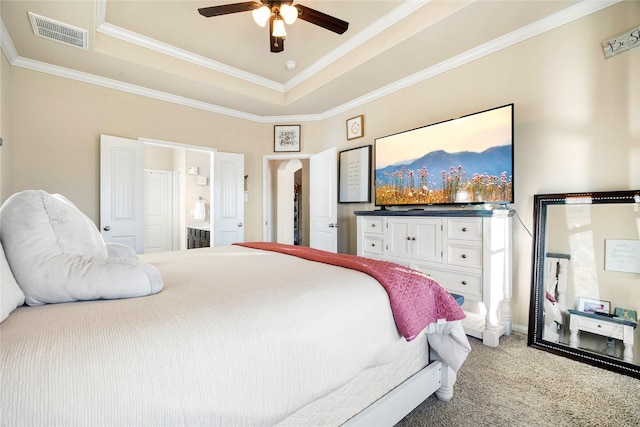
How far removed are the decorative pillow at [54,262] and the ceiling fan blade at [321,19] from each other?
2031 millimetres

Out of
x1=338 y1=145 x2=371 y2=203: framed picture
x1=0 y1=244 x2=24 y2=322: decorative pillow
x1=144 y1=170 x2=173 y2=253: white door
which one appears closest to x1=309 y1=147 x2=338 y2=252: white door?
x1=338 y1=145 x2=371 y2=203: framed picture

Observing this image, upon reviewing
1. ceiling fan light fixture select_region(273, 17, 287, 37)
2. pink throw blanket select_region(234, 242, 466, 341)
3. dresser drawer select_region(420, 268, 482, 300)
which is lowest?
dresser drawer select_region(420, 268, 482, 300)

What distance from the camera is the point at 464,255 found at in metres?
2.34

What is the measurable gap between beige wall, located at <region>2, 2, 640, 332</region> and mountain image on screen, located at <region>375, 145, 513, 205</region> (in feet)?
0.66

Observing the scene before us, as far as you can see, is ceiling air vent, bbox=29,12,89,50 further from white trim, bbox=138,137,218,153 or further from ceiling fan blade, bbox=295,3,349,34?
ceiling fan blade, bbox=295,3,349,34

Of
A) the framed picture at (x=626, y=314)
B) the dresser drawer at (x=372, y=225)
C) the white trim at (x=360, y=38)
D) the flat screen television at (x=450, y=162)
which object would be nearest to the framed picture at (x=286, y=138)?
the white trim at (x=360, y=38)

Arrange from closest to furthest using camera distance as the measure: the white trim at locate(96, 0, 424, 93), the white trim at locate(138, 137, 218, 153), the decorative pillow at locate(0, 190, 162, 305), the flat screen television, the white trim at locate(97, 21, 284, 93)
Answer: the decorative pillow at locate(0, 190, 162, 305), the flat screen television, the white trim at locate(96, 0, 424, 93), the white trim at locate(97, 21, 284, 93), the white trim at locate(138, 137, 218, 153)

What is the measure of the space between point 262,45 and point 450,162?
7.64 ft

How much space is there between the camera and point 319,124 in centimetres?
458

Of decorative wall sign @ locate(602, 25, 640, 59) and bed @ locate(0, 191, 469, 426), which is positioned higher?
decorative wall sign @ locate(602, 25, 640, 59)

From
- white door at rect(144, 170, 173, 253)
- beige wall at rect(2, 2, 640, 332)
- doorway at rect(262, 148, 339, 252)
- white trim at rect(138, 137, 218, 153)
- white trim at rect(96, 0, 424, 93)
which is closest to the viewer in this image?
beige wall at rect(2, 2, 640, 332)

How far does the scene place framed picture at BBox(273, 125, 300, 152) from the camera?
469 cm

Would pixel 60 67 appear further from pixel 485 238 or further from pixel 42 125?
pixel 485 238

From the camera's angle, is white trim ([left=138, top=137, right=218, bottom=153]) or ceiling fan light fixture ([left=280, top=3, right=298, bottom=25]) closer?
ceiling fan light fixture ([left=280, top=3, right=298, bottom=25])
